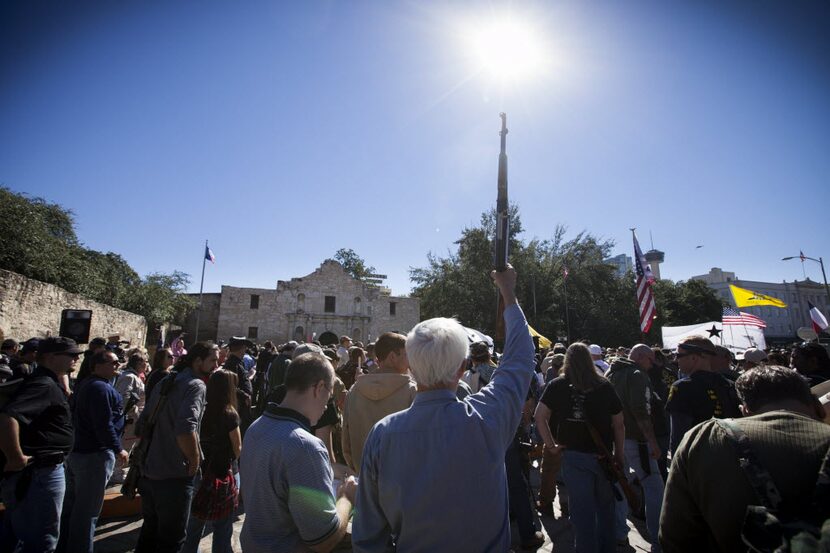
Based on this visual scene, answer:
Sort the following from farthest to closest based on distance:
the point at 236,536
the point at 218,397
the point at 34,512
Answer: the point at 236,536
the point at 218,397
the point at 34,512

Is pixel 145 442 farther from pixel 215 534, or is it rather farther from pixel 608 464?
pixel 608 464

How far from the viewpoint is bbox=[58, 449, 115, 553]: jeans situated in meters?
3.39

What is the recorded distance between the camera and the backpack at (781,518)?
4.09ft

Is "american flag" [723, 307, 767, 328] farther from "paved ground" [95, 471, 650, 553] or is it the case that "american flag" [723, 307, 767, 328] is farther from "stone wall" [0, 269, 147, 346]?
"stone wall" [0, 269, 147, 346]

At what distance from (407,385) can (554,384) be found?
1.60 metres

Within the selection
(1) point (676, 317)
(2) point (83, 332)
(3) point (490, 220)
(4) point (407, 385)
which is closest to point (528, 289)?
(3) point (490, 220)

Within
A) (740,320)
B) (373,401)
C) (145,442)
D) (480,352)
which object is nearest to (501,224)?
(373,401)

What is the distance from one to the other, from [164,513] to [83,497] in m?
0.98

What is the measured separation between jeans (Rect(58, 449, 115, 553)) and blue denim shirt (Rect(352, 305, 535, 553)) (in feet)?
11.2

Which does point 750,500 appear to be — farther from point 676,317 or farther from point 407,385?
point 676,317

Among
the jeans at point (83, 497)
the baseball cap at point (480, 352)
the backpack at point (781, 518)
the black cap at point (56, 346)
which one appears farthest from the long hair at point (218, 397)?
the backpack at point (781, 518)

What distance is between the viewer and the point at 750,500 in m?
1.47

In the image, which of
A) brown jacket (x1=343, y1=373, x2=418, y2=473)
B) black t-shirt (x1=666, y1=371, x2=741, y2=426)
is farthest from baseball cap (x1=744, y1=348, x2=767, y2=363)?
brown jacket (x1=343, y1=373, x2=418, y2=473)

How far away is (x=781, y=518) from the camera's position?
4.45 feet
